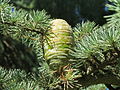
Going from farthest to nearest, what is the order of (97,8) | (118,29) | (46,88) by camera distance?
(97,8), (46,88), (118,29)

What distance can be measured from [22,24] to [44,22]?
0.12 ft

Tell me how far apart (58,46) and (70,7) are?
2.14 m

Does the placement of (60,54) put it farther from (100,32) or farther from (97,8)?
(97,8)

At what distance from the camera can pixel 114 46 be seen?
1.54 ft

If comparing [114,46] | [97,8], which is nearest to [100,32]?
[114,46]

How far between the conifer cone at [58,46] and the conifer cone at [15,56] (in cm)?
195

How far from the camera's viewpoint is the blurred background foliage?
2.55m

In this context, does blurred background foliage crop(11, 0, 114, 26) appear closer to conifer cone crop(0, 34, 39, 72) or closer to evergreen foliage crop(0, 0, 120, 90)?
conifer cone crop(0, 34, 39, 72)

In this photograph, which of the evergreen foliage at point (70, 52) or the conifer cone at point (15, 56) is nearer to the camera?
the evergreen foliage at point (70, 52)

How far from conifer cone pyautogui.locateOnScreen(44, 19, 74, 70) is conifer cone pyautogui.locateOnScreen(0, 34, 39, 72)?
1.95 metres

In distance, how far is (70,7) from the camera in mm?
2645

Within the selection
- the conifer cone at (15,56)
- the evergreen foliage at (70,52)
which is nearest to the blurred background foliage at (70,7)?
the conifer cone at (15,56)

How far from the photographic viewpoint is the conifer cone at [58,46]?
20.5 inches

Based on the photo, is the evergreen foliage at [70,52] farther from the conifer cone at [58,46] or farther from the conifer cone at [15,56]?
the conifer cone at [15,56]
